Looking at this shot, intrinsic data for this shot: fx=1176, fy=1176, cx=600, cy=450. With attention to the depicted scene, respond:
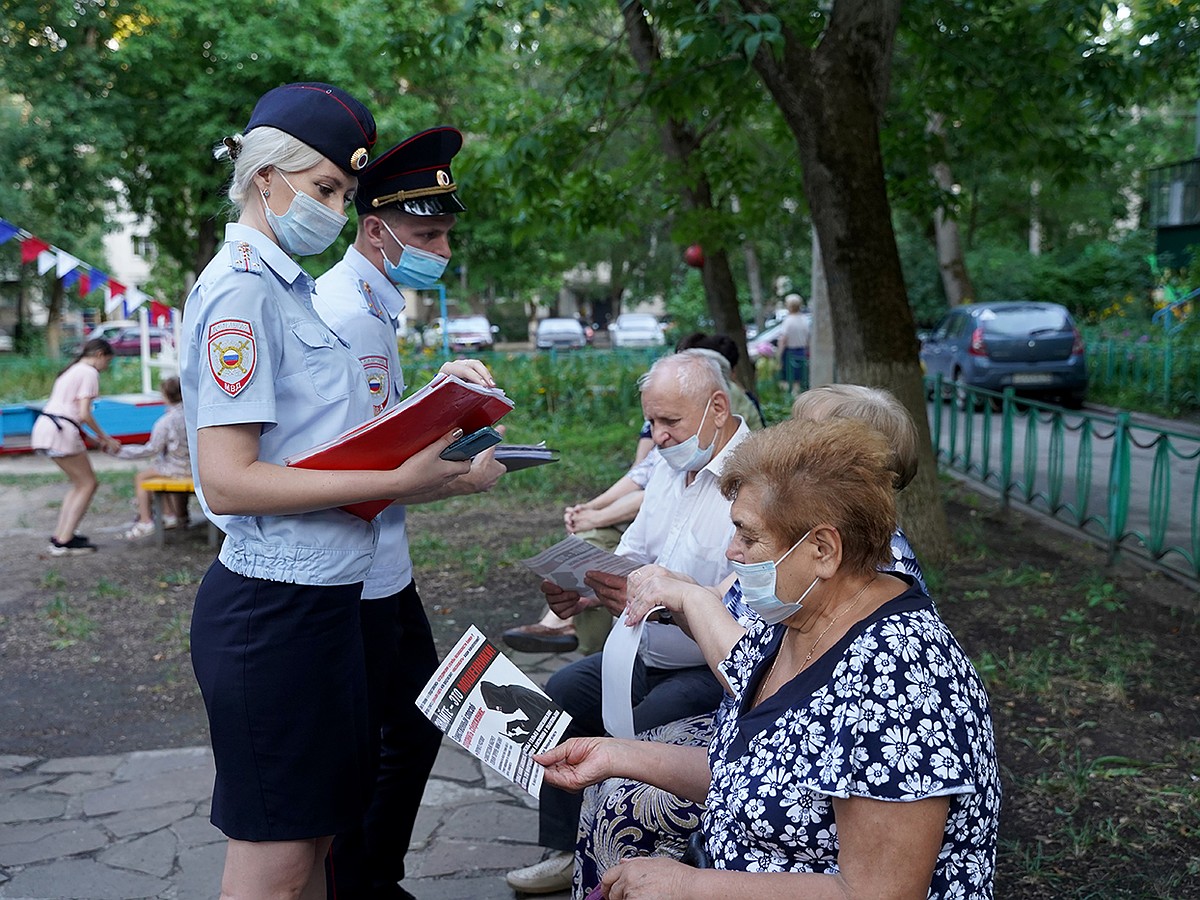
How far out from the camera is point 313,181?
87.6 inches

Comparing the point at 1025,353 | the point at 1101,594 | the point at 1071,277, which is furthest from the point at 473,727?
the point at 1071,277

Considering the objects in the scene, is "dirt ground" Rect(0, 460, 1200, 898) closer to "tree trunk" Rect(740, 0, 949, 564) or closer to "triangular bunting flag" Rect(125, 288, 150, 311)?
"tree trunk" Rect(740, 0, 949, 564)

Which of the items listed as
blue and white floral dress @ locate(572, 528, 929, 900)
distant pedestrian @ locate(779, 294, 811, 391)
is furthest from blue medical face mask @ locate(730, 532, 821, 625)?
distant pedestrian @ locate(779, 294, 811, 391)

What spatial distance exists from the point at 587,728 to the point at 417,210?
158 cm

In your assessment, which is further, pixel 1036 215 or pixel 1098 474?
pixel 1036 215

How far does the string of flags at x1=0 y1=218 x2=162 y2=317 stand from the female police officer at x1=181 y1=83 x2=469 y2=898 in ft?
39.8

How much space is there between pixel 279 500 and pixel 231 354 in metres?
0.27

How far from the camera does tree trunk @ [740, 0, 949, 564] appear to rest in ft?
21.6

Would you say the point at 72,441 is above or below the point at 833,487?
below

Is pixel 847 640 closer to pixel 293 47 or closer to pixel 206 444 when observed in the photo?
pixel 206 444

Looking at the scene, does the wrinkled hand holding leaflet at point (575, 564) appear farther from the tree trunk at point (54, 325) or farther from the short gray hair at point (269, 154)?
the tree trunk at point (54, 325)

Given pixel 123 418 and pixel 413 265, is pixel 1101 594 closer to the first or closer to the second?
pixel 413 265

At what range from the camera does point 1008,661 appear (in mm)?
5285

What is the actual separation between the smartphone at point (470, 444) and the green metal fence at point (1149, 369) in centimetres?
1602
